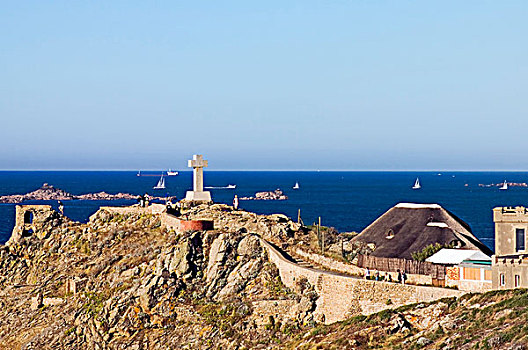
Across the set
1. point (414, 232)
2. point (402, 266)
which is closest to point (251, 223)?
Result: point (414, 232)

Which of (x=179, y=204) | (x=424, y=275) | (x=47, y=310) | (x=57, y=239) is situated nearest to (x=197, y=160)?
(x=179, y=204)

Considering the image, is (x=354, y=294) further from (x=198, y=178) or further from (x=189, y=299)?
(x=198, y=178)

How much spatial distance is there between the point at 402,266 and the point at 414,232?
4.62m

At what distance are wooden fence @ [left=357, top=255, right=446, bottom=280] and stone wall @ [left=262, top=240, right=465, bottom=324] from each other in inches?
77.1

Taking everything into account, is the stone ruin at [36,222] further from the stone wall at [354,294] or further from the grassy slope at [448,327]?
the grassy slope at [448,327]

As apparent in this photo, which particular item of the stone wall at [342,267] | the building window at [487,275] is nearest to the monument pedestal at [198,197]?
the stone wall at [342,267]

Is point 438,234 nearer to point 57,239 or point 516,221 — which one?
point 516,221

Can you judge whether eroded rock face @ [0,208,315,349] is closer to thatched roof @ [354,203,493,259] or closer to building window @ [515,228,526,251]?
thatched roof @ [354,203,493,259]

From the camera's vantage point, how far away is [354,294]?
4241 cm

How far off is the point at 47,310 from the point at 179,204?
44.9ft

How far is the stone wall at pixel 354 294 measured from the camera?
3981 cm

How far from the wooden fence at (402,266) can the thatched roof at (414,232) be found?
39.6 inches

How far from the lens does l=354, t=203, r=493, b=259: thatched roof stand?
4606 cm

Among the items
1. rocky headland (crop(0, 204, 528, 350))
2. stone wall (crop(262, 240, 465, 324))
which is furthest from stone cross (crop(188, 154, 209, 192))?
stone wall (crop(262, 240, 465, 324))
